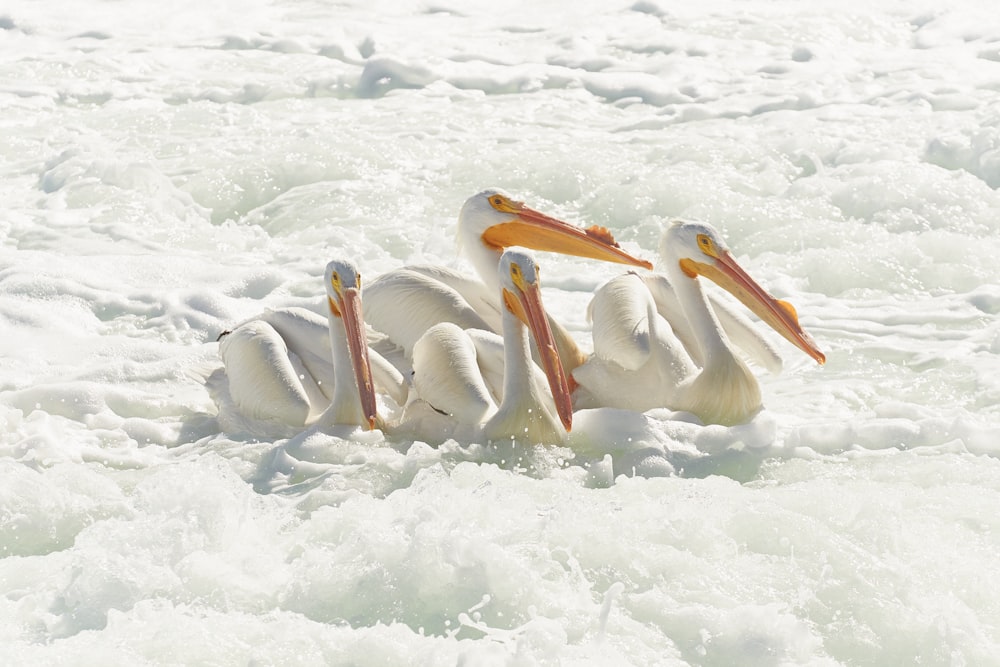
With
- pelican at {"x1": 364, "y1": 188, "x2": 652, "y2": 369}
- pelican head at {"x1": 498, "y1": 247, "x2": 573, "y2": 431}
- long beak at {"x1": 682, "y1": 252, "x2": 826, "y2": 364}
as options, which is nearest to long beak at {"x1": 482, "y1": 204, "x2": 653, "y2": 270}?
pelican at {"x1": 364, "y1": 188, "x2": 652, "y2": 369}

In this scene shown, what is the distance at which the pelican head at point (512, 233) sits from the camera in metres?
5.78

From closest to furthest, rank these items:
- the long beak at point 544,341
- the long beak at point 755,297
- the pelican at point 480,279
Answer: the long beak at point 544,341
the long beak at point 755,297
the pelican at point 480,279

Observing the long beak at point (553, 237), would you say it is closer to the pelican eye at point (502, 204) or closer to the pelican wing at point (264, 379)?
the pelican eye at point (502, 204)

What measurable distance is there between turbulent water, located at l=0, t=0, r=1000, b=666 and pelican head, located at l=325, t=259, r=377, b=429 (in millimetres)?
189

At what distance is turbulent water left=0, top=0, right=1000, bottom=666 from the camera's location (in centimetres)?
381

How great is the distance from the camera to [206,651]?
3545 millimetres

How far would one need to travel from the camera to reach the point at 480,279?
19.6 feet

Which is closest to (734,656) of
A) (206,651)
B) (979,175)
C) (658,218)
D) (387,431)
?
(206,651)

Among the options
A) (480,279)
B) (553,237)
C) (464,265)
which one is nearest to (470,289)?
(480,279)

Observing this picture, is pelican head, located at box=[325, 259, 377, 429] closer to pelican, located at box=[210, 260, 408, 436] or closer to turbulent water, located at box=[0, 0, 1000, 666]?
pelican, located at box=[210, 260, 408, 436]

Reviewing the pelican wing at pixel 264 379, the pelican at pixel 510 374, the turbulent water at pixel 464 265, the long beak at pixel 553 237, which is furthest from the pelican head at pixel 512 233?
the pelican wing at pixel 264 379

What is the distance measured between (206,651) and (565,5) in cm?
1066

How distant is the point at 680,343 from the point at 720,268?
379 millimetres

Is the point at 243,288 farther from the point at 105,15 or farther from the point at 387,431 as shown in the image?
the point at 105,15
